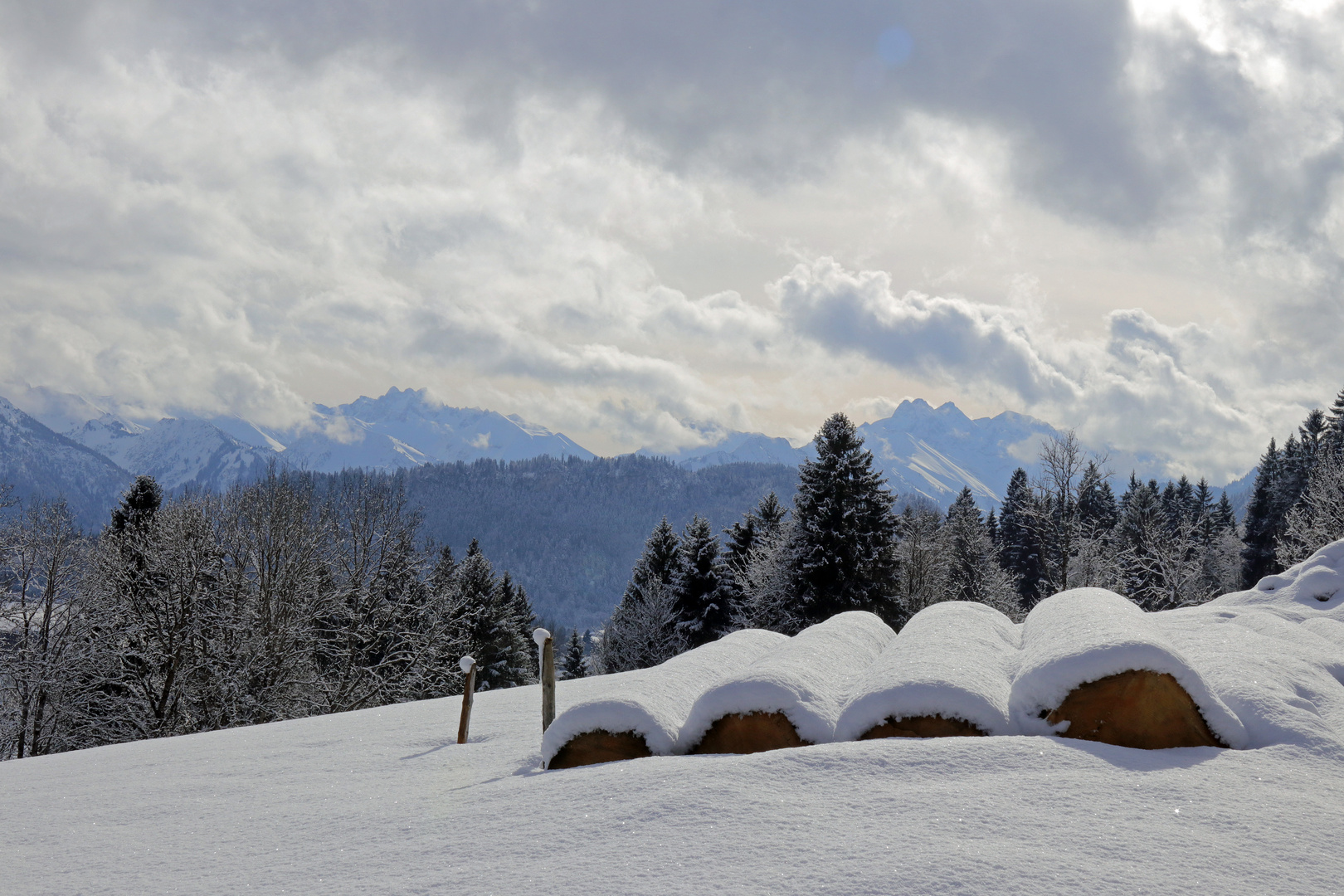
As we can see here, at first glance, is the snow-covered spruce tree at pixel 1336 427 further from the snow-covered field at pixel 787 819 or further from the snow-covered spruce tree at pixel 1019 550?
the snow-covered field at pixel 787 819

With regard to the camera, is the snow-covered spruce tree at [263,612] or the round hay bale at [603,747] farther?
the snow-covered spruce tree at [263,612]

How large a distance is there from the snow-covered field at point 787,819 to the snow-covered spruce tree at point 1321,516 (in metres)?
24.2

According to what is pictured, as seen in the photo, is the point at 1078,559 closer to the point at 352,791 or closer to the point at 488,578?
the point at 488,578

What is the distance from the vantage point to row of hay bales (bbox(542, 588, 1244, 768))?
206 inches

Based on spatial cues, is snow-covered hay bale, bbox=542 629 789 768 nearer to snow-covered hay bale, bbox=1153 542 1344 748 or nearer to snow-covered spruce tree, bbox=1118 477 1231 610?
snow-covered hay bale, bbox=1153 542 1344 748

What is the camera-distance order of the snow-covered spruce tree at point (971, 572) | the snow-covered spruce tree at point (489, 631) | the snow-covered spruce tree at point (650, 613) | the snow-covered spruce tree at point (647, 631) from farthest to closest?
the snow-covered spruce tree at point (489, 631), the snow-covered spruce tree at point (971, 572), the snow-covered spruce tree at point (650, 613), the snow-covered spruce tree at point (647, 631)

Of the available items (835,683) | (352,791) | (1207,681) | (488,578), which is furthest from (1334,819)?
(488,578)

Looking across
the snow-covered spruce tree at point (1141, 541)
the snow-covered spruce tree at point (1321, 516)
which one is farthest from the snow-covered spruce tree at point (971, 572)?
the snow-covered spruce tree at point (1321, 516)

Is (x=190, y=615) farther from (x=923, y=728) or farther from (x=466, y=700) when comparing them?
(x=923, y=728)

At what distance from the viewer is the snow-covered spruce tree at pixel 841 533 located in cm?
2586

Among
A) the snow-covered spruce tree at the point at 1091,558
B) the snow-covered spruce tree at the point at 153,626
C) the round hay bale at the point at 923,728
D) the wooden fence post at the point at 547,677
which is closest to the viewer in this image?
the round hay bale at the point at 923,728

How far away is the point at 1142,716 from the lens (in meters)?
5.18

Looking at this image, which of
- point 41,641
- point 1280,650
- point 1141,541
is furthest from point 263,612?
point 1141,541

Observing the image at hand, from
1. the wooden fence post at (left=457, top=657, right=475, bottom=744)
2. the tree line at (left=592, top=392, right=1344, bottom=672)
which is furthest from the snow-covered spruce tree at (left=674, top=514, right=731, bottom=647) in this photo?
the wooden fence post at (left=457, top=657, right=475, bottom=744)
